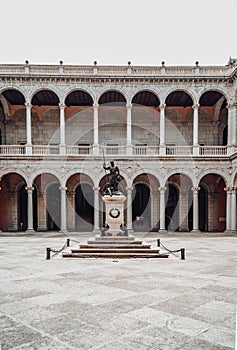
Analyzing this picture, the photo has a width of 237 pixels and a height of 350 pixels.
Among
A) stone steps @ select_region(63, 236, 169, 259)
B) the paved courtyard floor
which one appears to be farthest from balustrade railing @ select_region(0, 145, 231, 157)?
the paved courtyard floor

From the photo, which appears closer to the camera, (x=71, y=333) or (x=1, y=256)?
(x=71, y=333)

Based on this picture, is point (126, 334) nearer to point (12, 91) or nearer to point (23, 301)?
point (23, 301)

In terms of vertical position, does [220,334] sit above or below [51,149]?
below

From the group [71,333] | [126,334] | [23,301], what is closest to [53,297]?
[23,301]

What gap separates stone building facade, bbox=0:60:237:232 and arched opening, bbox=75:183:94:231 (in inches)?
3.1

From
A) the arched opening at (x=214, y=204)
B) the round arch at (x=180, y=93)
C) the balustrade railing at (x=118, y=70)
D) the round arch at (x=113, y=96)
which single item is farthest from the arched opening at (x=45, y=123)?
the arched opening at (x=214, y=204)

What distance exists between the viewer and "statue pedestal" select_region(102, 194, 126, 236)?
13.9 meters

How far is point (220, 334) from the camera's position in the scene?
14.6ft

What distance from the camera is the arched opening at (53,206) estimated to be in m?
25.2

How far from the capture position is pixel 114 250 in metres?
11.9

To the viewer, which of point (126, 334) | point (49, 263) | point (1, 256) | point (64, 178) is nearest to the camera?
point (126, 334)

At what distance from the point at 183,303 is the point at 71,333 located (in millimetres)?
2302

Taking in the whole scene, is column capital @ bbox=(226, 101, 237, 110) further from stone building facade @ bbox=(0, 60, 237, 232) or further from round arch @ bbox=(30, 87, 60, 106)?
round arch @ bbox=(30, 87, 60, 106)

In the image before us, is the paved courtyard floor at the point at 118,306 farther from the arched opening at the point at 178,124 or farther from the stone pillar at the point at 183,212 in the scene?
the arched opening at the point at 178,124
